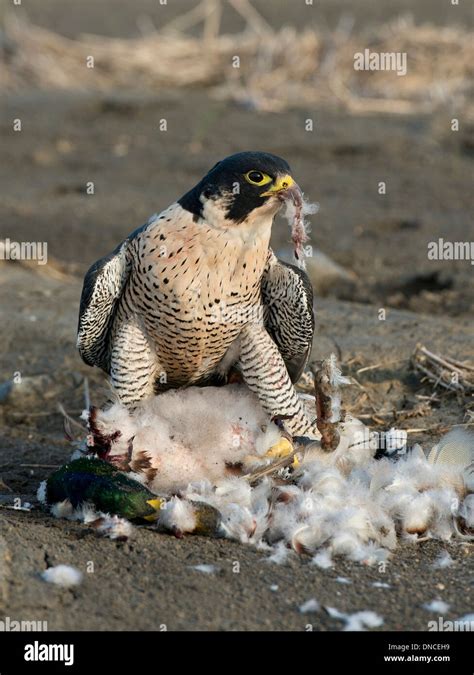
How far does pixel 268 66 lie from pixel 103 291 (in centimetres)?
842

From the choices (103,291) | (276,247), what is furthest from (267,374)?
(276,247)

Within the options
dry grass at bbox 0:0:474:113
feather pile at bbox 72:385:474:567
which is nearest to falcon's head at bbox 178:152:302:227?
feather pile at bbox 72:385:474:567

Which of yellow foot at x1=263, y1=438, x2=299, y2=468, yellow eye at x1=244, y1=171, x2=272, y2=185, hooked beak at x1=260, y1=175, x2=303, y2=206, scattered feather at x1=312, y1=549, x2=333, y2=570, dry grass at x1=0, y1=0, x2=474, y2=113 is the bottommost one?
scattered feather at x1=312, y1=549, x2=333, y2=570

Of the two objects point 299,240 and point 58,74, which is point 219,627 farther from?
point 58,74

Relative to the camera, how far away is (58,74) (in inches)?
502

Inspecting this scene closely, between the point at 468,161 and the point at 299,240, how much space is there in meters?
6.76

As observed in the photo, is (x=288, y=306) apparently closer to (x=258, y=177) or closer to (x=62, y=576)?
(x=258, y=177)

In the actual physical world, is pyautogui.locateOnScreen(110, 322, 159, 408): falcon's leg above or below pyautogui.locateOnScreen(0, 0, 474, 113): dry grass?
below

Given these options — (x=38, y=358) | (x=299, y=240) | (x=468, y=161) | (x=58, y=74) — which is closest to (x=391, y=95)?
(x=468, y=161)

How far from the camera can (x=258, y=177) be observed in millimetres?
4277

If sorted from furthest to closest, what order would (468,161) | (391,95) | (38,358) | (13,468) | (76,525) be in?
(391,95), (468,161), (38,358), (13,468), (76,525)

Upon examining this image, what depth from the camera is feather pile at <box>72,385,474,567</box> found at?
4.05 m

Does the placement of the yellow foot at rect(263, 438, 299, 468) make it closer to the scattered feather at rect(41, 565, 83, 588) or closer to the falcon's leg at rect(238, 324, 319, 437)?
the falcon's leg at rect(238, 324, 319, 437)
